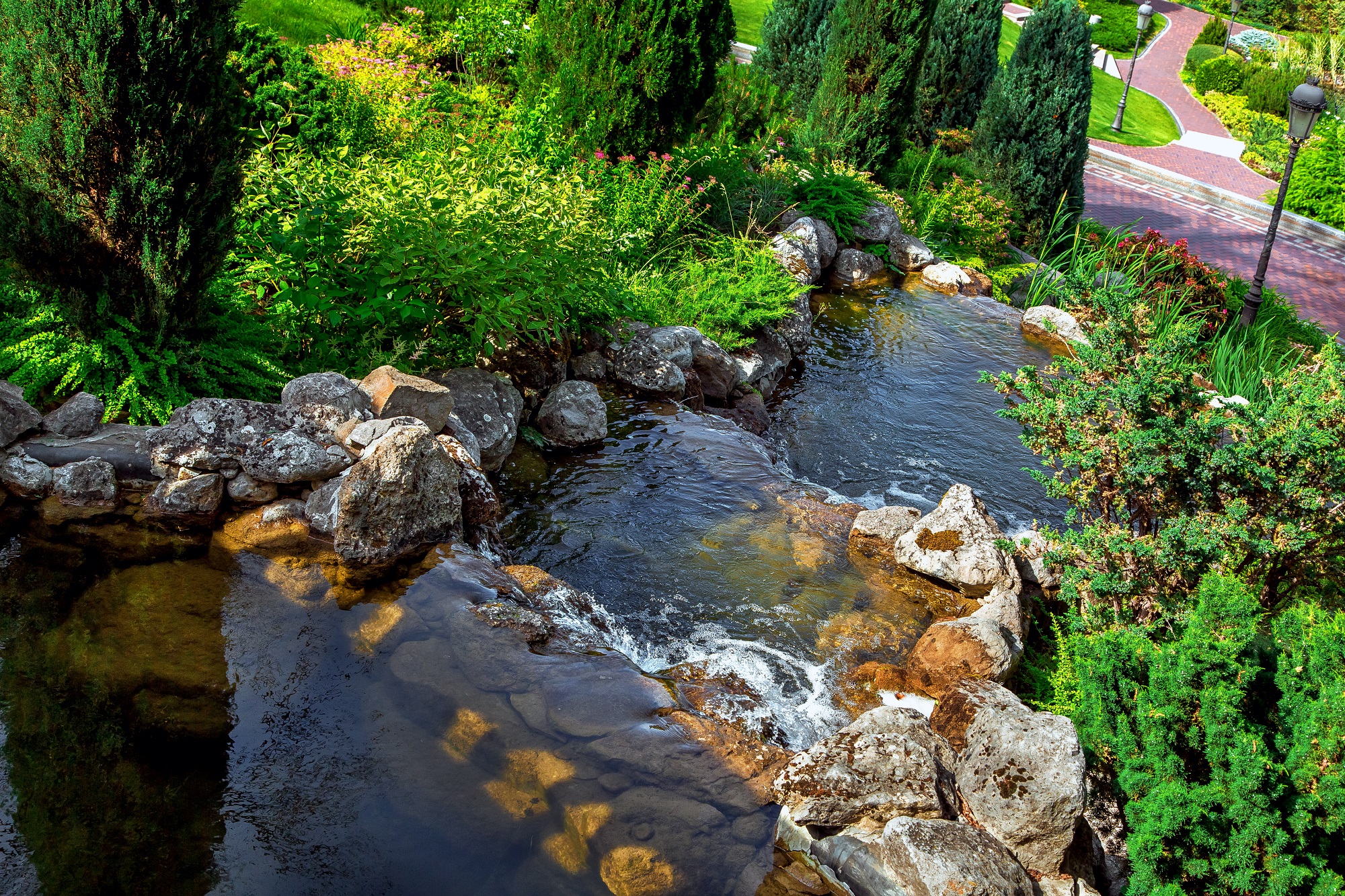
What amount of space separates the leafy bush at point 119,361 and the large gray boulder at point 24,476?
525 millimetres

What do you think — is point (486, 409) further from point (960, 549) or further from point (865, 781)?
point (865, 781)

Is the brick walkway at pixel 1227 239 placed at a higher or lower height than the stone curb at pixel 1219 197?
lower

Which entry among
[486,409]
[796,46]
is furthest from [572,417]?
[796,46]

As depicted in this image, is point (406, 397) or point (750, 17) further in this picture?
point (750, 17)

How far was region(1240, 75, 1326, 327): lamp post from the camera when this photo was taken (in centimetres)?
1154

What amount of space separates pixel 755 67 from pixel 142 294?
16977mm

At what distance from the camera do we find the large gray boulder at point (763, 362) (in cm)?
894

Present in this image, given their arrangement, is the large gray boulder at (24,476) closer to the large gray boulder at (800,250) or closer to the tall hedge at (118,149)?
the tall hedge at (118,149)

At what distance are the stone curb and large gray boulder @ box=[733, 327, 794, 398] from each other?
54.5 ft

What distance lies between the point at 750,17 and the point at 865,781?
2886cm

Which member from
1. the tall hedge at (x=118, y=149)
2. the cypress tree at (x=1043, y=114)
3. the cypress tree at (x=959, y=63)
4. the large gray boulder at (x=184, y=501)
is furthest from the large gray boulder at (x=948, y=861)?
the cypress tree at (x=959, y=63)

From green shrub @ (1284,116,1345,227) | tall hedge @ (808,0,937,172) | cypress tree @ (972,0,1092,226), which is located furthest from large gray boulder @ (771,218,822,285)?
green shrub @ (1284,116,1345,227)

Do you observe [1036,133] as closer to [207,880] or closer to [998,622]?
[998,622]

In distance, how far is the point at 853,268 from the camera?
12.3m
